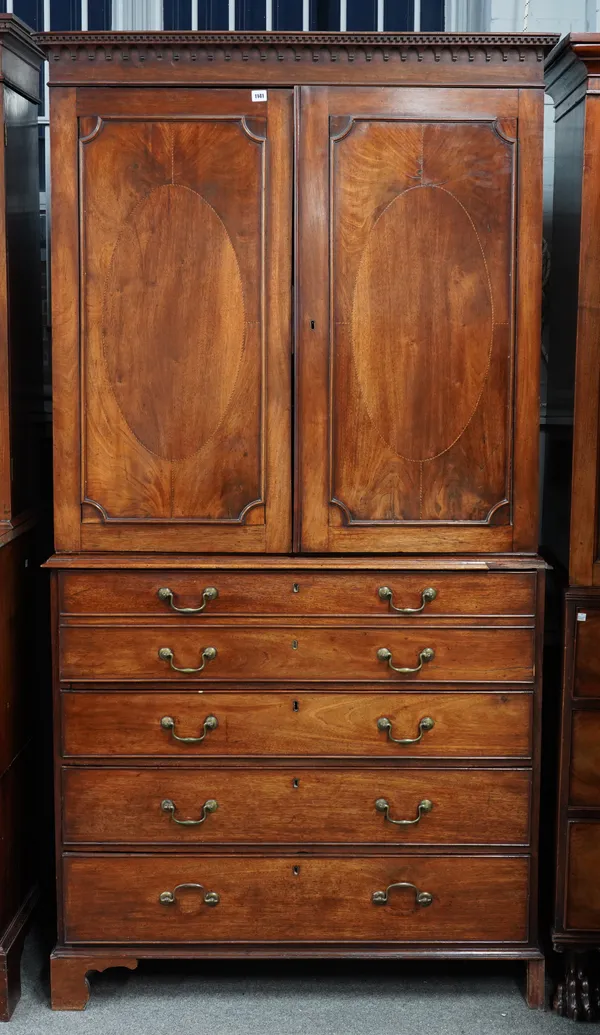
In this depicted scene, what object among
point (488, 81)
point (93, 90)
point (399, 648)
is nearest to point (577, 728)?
point (399, 648)

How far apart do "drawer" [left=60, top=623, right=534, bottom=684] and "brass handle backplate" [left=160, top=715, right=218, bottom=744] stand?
10 cm

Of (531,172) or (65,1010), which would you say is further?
(65,1010)

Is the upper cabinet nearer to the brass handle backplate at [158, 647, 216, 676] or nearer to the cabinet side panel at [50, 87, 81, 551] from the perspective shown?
the cabinet side panel at [50, 87, 81, 551]

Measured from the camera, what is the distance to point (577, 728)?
9.14 feet

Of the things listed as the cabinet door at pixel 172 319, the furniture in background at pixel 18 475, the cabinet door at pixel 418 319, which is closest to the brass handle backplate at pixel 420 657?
the cabinet door at pixel 418 319

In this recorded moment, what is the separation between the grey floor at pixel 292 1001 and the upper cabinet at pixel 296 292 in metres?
1.15

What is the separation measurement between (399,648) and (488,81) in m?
1.36

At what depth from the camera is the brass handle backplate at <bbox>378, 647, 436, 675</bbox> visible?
2760 millimetres

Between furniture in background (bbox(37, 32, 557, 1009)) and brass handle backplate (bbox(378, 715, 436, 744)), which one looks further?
brass handle backplate (bbox(378, 715, 436, 744))

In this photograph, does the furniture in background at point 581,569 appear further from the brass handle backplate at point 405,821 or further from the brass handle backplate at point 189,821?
the brass handle backplate at point 189,821

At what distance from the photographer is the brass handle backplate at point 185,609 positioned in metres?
2.75

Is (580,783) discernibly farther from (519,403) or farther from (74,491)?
(74,491)

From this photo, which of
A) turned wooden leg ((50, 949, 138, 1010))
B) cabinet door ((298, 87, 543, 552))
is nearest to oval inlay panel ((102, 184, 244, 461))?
cabinet door ((298, 87, 543, 552))

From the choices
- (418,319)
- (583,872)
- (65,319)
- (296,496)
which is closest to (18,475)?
(65,319)
